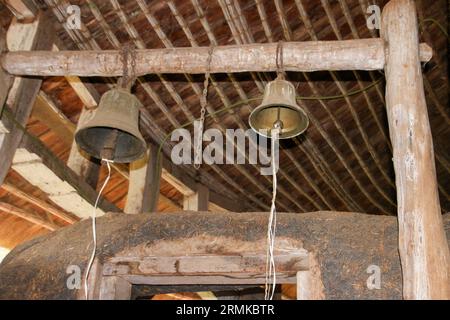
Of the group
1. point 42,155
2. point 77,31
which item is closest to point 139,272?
point 42,155

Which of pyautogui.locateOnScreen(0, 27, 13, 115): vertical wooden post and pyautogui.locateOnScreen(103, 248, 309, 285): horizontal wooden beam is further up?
pyautogui.locateOnScreen(0, 27, 13, 115): vertical wooden post

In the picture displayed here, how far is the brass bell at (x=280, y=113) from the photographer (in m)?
2.91

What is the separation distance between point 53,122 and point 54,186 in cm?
104

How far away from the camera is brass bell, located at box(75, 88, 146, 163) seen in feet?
9.41

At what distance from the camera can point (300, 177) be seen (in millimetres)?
6125

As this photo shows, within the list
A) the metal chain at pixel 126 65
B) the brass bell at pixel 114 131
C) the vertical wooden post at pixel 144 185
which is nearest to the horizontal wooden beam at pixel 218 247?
the brass bell at pixel 114 131

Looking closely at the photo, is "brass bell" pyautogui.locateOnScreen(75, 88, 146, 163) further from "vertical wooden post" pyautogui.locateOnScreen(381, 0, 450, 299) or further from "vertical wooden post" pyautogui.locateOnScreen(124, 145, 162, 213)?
"vertical wooden post" pyautogui.locateOnScreen(124, 145, 162, 213)

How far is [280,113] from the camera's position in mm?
3178

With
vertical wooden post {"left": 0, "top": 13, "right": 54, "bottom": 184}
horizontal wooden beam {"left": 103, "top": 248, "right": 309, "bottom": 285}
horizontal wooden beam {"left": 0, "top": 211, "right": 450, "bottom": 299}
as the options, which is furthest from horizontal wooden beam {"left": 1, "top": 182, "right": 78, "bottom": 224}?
horizontal wooden beam {"left": 103, "top": 248, "right": 309, "bottom": 285}

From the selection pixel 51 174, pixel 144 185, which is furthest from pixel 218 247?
pixel 144 185

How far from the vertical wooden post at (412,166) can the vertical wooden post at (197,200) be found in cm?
306

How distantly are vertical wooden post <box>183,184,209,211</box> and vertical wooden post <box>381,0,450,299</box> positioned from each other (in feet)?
10.0

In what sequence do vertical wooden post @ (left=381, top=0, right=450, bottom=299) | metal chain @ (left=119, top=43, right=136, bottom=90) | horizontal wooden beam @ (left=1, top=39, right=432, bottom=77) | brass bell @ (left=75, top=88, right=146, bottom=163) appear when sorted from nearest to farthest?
vertical wooden post @ (left=381, top=0, right=450, bottom=299) → brass bell @ (left=75, top=88, right=146, bottom=163) → horizontal wooden beam @ (left=1, top=39, right=432, bottom=77) → metal chain @ (left=119, top=43, right=136, bottom=90)
